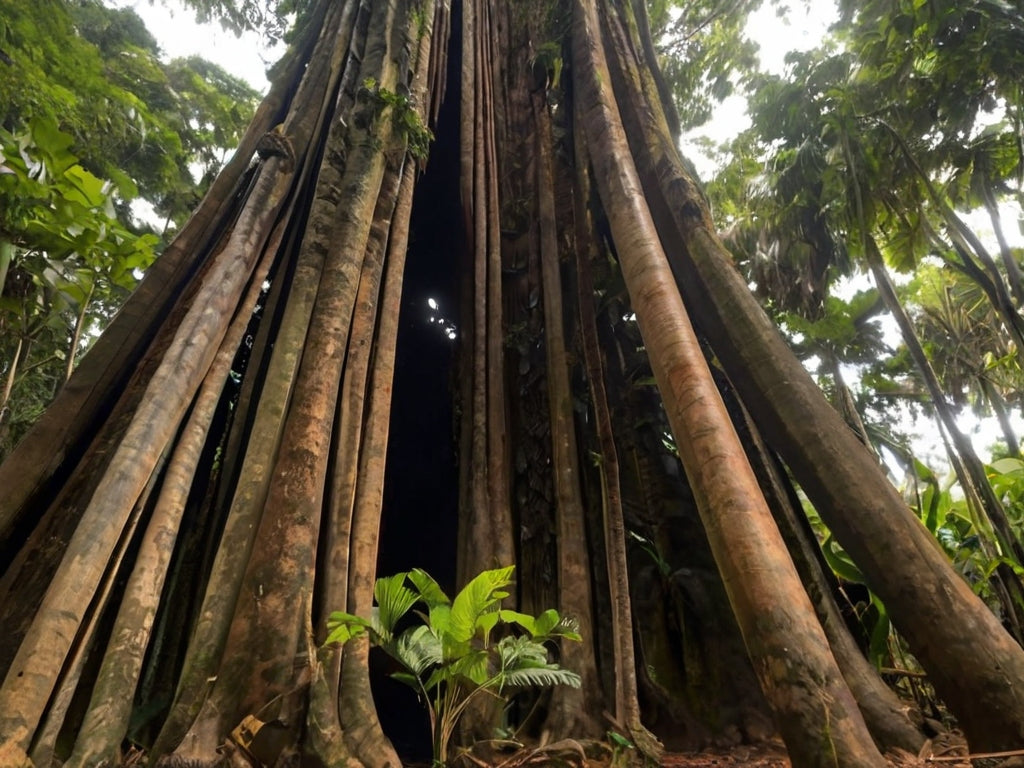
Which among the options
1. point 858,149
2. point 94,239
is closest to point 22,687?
point 94,239

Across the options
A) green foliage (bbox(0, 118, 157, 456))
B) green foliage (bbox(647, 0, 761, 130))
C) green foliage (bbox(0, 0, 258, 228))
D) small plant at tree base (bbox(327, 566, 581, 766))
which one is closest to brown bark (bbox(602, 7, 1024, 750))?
small plant at tree base (bbox(327, 566, 581, 766))

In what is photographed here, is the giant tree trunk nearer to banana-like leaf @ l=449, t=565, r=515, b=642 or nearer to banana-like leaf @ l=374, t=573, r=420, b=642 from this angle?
banana-like leaf @ l=374, t=573, r=420, b=642

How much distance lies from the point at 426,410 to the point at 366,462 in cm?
309

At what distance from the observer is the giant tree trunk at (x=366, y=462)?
155cm

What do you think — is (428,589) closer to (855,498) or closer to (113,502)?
(113,502)

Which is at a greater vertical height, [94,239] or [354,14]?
[354,14]

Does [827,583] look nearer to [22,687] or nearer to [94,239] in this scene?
[22,687]

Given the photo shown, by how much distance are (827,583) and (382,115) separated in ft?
11.3

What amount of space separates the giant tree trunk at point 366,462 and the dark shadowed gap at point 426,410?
110cm

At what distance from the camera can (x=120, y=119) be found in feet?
18.3

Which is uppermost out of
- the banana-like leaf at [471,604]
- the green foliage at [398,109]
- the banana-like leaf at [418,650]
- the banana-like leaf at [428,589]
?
the green foliage at [398,109]

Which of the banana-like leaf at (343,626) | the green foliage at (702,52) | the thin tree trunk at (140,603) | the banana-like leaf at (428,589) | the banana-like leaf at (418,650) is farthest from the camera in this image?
the green foliage at (702,52)

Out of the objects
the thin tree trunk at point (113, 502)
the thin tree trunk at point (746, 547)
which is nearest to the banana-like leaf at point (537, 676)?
the thin tree trunk at point (746, 547)

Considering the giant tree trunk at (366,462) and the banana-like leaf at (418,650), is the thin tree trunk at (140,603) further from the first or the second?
the banana-like leaf at (418,650)
